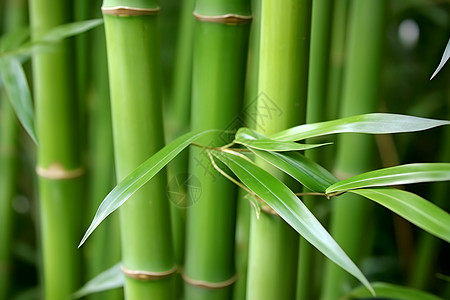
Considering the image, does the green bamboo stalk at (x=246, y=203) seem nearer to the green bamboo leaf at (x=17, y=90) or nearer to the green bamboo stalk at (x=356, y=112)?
the green bamboo stalk at (x=356, y=112)

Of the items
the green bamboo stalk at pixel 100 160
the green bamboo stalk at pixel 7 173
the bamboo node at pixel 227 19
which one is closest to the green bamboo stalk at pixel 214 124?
the bamboo node at pixel 227 19

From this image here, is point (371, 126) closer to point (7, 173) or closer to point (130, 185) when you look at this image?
point (130, 185)

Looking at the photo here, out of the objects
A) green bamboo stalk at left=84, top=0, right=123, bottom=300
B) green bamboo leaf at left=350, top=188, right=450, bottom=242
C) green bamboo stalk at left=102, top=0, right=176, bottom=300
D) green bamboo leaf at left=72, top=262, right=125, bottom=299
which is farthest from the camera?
green bamboo stalk at left=84, top=0, right=123, bottom=300

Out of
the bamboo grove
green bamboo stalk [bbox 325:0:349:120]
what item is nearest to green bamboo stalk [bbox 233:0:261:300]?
A: the bamboo grove

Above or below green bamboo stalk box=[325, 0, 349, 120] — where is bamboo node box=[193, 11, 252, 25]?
above

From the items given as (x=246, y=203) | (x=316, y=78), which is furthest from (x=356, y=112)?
(x=246, y=203)

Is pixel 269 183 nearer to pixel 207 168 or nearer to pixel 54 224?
pixel 207 168

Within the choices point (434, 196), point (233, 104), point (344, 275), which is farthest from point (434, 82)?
point (233, 104)

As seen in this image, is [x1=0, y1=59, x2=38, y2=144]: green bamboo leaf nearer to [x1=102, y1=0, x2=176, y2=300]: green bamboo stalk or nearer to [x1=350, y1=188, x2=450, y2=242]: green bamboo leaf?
[x1=102, y1=0, x2=176, y2=300]: green bamboo stalk

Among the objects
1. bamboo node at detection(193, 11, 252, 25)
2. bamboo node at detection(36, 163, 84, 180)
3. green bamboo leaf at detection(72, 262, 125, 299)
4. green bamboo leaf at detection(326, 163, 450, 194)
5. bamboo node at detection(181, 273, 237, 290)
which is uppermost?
bamboo node at detection(193, 11, 252, 25)
